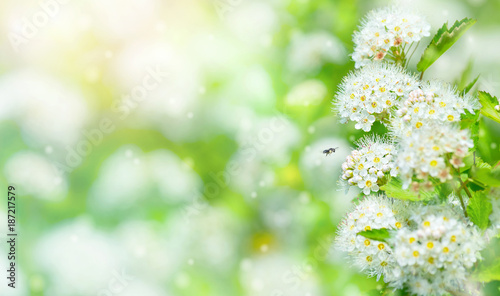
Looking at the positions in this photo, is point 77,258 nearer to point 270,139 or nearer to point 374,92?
point 270,139

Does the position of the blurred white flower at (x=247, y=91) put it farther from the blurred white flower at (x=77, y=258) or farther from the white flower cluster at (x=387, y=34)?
the blurred white flower at (x=77, y=258)

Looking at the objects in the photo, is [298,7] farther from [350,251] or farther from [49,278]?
[49,278]

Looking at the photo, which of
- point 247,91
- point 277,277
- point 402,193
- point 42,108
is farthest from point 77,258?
point 402,193

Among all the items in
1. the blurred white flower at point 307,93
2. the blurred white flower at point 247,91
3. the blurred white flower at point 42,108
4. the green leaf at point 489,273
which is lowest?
the green leaf at point 489,273

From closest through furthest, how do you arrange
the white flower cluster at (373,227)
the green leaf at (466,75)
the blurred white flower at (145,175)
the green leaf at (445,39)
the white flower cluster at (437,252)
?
the white flower cluster at (437,252), the white flower cluster at (373,227), the green leaf at (445,39), the green leaf at (466,75), the blurred white flower at (145,175)

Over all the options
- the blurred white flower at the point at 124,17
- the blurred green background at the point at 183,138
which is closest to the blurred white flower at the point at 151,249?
the blurred green background at the point at 183,138
